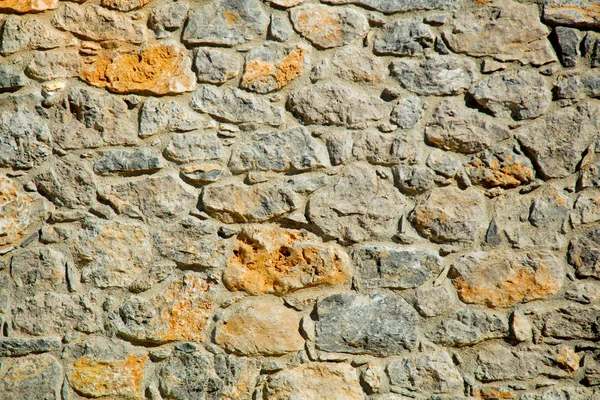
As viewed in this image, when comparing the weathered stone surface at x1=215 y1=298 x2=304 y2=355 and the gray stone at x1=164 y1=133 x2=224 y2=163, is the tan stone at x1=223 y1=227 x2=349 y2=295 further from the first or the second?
the gray stone at x1=164 y1=133 x2=224 y2=163

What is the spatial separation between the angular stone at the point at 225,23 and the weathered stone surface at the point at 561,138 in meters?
1.08

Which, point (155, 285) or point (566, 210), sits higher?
point (566, 210)

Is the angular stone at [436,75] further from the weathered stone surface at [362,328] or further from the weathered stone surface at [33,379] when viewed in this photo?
the weathered stone surface at [33,379]

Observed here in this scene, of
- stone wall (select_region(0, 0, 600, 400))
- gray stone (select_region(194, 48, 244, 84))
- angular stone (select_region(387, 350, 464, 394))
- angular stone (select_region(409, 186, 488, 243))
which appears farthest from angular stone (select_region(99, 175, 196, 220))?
angular stone (select_region(387, 350, 464, 394))

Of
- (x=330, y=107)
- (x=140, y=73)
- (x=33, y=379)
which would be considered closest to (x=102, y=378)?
(x=33, y=379)

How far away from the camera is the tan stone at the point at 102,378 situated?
2.04 m

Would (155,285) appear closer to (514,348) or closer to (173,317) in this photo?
(173,317)

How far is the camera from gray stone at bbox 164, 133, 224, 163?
207 centimetres

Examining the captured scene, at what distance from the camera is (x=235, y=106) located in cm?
209

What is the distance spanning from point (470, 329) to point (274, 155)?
0.97 meters

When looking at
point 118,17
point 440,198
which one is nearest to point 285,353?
point 440,198

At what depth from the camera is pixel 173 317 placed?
2.05 meters

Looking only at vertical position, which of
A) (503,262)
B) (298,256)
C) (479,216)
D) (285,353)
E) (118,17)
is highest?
(118,17)

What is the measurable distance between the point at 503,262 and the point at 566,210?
0.31 m
